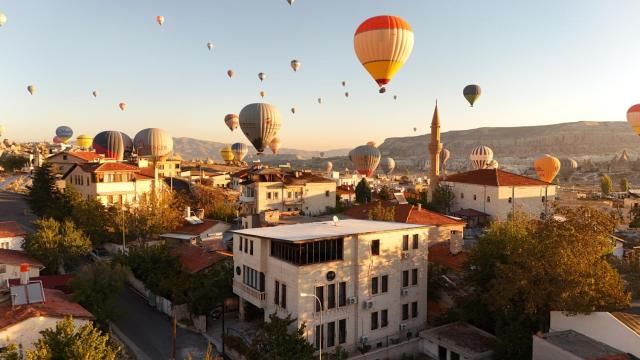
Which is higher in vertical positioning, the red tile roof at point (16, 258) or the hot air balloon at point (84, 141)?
the hot air balloon at point (84, 141)

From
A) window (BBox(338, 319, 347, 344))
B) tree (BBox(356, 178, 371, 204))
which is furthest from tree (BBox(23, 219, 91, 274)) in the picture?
tree (BBox(356, 178, 371, 204))

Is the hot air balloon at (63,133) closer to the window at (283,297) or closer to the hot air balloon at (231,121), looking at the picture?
the hot air balloon at (231,121)

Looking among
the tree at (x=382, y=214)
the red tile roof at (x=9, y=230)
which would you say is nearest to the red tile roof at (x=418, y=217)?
the tree at (x=382, y=214)

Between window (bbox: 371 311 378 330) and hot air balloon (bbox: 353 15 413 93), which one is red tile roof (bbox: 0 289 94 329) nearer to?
window (bbox: 371 311 378 330)

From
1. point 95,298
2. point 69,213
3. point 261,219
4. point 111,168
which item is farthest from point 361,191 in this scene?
point 95,298

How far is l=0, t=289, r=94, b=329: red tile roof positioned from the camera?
23.2m

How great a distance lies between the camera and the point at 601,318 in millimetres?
21828

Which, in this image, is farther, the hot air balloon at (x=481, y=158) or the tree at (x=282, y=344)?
the hot air balloon at (x=481, y=158)

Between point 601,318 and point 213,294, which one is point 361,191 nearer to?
point 213,294

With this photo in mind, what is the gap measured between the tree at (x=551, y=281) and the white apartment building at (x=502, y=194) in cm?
3272

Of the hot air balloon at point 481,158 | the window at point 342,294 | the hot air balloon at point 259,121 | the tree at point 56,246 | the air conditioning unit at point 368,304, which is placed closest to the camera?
the window at point 342,294

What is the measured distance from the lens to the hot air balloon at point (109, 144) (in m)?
85.9

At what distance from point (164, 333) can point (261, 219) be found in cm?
1650

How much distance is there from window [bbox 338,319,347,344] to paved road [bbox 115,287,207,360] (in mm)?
8401
